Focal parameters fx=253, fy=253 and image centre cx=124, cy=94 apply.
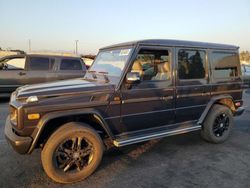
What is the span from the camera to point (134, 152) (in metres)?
4.72

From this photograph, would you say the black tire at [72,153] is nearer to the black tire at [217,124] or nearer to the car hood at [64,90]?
the car hood at [64,90]

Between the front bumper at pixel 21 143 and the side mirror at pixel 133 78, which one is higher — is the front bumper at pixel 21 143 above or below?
below

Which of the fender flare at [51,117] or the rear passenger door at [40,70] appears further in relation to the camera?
the rear passenger door at [40,70]

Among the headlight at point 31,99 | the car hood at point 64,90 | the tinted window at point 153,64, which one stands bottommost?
the headlight at point 31,99

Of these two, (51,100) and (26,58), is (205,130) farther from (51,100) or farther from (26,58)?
(26,58)

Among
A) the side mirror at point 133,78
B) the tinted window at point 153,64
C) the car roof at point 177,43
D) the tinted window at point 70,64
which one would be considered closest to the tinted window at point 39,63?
the tinted window at point 70,64

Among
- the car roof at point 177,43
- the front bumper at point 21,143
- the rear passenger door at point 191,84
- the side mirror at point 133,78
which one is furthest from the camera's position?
the rear passenger door at point 191,84


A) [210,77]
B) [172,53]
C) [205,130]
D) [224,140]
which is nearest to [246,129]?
[224,140]

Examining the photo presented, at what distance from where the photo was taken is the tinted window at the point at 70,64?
1010 centimetres

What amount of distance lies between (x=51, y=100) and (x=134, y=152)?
1973mm

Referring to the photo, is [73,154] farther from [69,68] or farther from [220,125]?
[69,68]

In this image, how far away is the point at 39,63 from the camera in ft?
31.8

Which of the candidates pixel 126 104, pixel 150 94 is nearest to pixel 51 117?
pixel 126 104

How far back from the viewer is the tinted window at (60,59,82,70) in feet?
33.1
